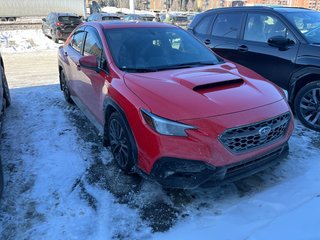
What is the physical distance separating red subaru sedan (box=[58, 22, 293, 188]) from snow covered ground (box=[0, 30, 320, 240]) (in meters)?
0.33

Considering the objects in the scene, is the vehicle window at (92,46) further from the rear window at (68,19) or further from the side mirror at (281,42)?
the rear window at (68,19)

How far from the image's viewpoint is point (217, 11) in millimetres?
6477

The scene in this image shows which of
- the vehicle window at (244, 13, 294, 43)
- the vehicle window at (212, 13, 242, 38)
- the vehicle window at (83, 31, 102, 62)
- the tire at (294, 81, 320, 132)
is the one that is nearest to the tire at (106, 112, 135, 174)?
the vehicle window at (83, 31, 102, 62)

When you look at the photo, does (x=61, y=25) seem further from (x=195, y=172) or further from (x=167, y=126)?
(x=195, y=172)

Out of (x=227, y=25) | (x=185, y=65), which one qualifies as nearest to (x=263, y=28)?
(x=227, y=25)

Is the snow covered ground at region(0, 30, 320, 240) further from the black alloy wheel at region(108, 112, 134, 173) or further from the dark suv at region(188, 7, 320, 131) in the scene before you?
the dark suv at region(188, 7, 320, 131)

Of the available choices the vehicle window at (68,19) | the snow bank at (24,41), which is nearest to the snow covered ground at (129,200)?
the snow bank at (24,41)

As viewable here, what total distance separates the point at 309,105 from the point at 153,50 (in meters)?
2.60

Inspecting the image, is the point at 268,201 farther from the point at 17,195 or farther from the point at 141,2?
the point at 141,2

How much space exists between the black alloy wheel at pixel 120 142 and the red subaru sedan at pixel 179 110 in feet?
0.04

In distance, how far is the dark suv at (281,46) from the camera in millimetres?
4891

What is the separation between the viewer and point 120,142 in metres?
3.62

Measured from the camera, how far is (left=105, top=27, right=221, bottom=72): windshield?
387 centimetres

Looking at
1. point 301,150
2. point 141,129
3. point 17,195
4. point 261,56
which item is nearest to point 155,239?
point 141,129
